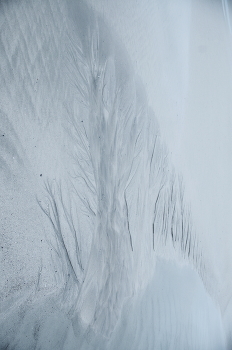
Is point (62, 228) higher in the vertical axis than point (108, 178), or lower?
lower

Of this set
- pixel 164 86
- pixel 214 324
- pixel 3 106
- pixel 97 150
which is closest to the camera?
pixel 3 106

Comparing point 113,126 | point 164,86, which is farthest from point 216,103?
point 113,126

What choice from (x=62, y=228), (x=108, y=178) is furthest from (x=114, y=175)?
(x=62, y=228)

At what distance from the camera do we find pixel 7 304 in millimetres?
517

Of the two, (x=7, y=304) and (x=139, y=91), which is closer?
(x=7, y=304)

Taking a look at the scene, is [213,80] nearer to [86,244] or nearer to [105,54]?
[105,54]

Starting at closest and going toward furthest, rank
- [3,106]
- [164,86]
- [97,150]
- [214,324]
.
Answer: [3,106]
[97,150]
[164,86]
[214,324]

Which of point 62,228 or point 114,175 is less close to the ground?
point 114,175

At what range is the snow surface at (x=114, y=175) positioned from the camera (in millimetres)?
535

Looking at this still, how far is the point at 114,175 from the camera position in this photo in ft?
2.14

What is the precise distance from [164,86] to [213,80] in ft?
0.56

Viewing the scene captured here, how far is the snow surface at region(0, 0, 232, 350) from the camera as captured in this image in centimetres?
53

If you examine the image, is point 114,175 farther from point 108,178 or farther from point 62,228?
point 62,228

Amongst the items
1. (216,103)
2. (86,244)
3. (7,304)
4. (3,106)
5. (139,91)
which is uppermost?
(216,103)
